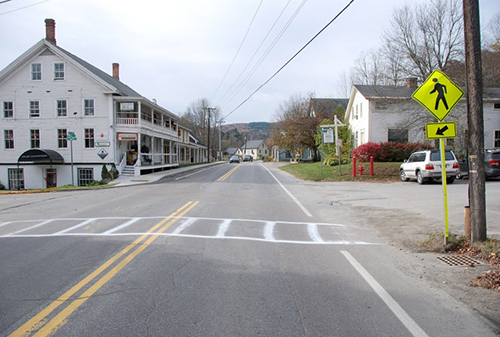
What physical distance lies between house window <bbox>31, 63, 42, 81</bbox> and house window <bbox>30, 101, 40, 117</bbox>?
1.95 m

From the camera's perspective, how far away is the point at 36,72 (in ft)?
91.9

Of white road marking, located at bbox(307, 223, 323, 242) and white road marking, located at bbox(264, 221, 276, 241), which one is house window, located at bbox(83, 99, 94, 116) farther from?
white road marking, located at bbox(307, 223, 323, 242)

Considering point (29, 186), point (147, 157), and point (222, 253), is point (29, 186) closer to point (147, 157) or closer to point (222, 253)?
point (147, 157)

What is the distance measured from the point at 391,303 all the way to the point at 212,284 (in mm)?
2282

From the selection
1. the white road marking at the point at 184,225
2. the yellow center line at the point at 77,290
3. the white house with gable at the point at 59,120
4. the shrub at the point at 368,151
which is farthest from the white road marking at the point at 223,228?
the shrub at the point at 368,151

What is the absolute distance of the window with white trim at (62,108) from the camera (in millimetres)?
27969

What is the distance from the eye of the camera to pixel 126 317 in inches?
146

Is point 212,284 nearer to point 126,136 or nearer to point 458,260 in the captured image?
point 458,260

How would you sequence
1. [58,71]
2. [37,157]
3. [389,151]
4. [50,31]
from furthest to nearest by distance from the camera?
[50,31] → [58,71] → [389,151] → [37,157]

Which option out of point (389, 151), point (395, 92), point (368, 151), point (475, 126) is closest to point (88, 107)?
point (368, 151)

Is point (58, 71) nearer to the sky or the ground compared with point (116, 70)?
nearer to the ground

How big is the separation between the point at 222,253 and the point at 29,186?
28.8 meters

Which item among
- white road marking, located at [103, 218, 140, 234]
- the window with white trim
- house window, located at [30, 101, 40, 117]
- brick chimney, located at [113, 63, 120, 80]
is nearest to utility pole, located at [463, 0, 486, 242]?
white road marking, located at [103, 218, 140, 234]

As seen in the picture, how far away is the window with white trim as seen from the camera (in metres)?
28.0
